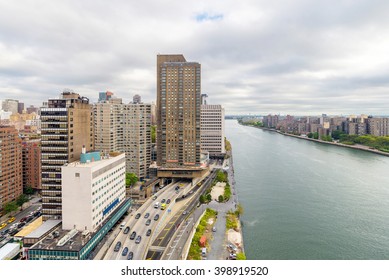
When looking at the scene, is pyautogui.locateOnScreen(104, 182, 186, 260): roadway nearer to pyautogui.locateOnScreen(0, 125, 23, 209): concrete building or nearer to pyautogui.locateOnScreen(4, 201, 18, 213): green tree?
pyautogui.locateOnScreen(4, 201, 18, 213): green tree

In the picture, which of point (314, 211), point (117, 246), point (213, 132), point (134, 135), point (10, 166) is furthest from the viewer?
point (213, 132)

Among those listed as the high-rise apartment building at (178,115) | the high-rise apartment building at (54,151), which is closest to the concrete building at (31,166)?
the high-rise apartment building at (54,151)

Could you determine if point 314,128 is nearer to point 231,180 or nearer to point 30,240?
point 231,180

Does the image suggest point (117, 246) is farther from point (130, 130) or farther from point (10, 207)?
point (130, 130)

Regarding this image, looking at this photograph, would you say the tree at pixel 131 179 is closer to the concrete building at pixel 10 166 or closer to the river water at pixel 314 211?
the concrete building at pixel 10 166

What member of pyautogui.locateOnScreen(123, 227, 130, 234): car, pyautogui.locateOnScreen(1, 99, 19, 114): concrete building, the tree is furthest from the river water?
pyautogui.locateOnScreen(1, 99, 19, 114): concrete building

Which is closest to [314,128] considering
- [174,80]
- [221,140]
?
[221,140]

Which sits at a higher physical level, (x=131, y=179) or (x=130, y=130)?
(x=130, y=130)

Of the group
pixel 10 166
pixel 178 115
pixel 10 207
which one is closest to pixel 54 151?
pixel 10 207
